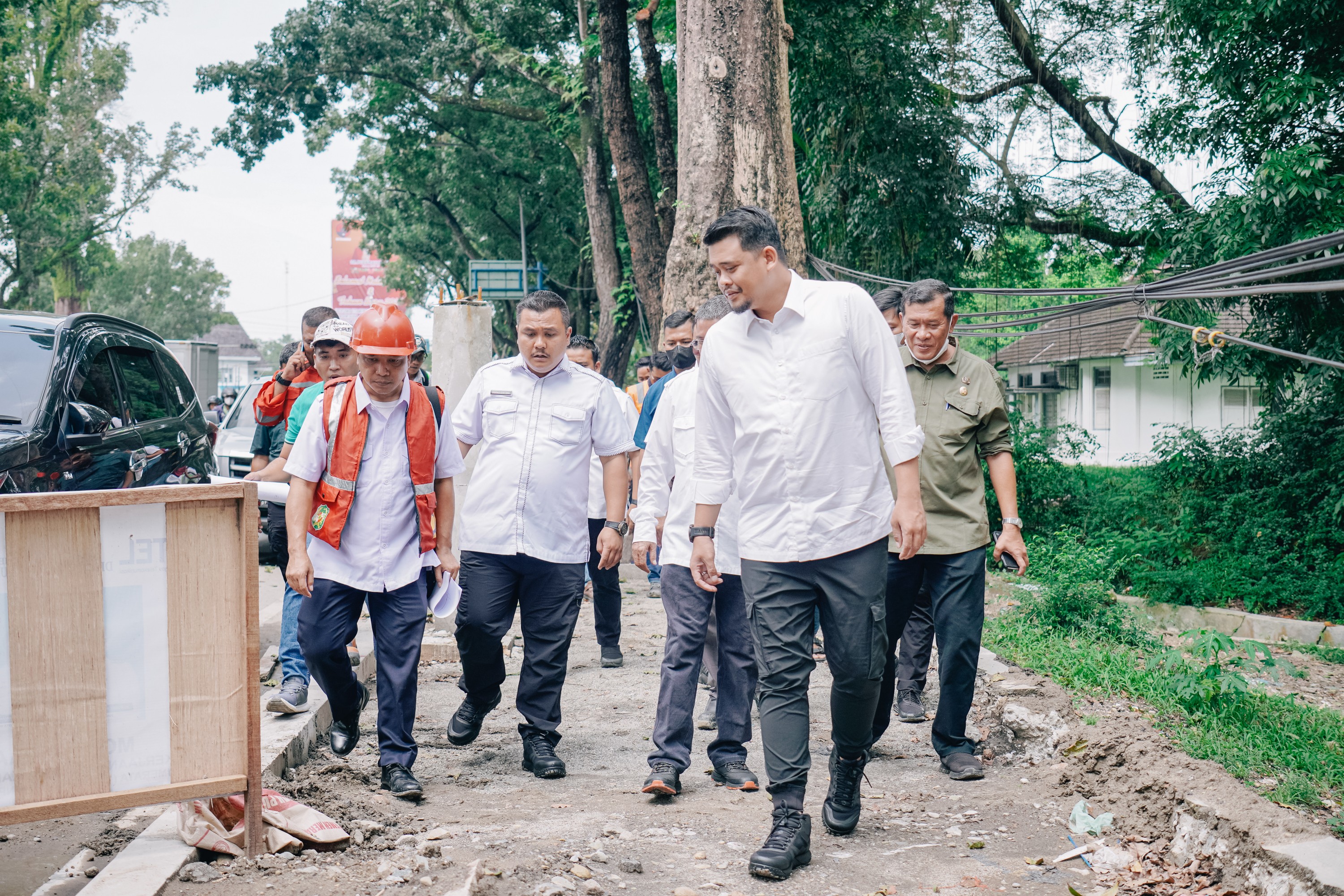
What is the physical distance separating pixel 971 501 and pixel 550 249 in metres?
27.9

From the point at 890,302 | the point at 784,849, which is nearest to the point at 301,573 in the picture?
the point at 784,849

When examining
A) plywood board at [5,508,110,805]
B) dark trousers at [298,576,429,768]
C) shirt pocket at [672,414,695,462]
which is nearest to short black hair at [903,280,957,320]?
shirt pocket at [672,414,695,462]

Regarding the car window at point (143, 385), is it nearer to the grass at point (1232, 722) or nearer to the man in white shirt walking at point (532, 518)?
the man in white shirt walking at point (532, 518)

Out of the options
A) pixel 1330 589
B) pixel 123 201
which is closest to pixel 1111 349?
pixel 1330 589

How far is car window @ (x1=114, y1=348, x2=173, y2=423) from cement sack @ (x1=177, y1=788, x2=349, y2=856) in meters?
3.83

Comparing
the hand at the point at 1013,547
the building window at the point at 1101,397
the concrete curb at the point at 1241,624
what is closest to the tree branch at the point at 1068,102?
the concrete curb at the point at 1241,624

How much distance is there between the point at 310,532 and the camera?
4418 millimetres

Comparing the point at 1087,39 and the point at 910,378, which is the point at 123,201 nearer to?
the point at 1087,39

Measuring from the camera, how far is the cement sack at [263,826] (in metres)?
3.52

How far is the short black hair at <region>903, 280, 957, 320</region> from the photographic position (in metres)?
4.79

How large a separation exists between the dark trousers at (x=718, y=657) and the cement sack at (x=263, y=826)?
138 cm

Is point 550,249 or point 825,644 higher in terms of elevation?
point 550,249

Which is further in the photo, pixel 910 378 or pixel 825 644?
pixel 910 378

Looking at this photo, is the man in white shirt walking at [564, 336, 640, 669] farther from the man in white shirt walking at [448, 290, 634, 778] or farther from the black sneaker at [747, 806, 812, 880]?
the black sneaker at [747, 806, 812, 880]
